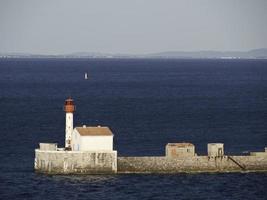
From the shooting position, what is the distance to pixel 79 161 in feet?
255

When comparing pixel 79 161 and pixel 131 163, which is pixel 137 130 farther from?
pixel 79 161

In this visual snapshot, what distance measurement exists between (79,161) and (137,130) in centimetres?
3229

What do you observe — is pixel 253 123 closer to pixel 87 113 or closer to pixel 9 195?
pixel 87 113

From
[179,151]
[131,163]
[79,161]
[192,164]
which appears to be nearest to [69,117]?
[79,161]

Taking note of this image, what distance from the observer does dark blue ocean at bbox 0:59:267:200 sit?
75381mm

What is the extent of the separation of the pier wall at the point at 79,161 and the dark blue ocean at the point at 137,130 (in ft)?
2.08

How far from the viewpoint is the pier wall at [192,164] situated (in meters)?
79.6

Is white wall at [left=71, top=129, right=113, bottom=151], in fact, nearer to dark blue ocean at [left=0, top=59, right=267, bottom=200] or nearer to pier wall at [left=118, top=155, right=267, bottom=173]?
pier wall at [left=118, top=155, right=267, bottom=173]

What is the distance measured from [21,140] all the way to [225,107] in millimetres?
51099

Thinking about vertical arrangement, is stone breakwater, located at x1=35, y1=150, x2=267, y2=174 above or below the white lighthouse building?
below

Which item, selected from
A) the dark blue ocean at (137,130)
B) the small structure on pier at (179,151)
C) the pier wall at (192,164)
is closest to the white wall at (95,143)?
the pier wall at (192,164)

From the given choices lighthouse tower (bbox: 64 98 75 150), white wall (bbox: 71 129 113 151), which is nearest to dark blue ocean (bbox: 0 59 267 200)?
white wall (bbox: 71 129 113 151)

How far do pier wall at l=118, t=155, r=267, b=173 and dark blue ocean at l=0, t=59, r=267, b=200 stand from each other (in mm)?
693

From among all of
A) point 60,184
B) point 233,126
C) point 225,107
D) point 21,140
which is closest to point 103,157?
point 60,184
